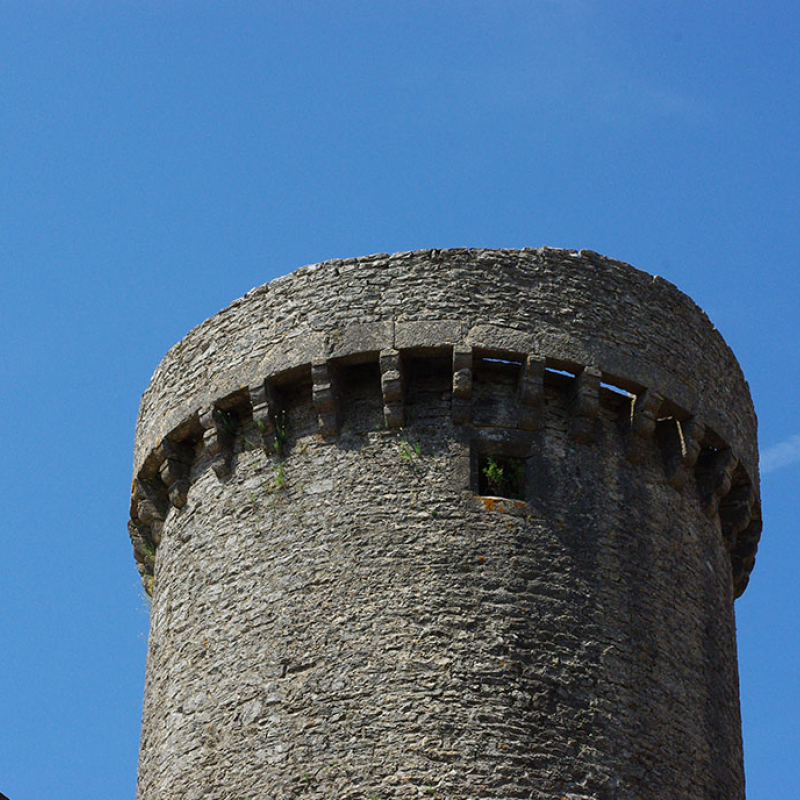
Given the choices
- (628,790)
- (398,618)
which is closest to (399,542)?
(398,618)

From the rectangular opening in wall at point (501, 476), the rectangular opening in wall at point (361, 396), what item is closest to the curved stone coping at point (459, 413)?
the rectangular opening in wall at point (361, 396)

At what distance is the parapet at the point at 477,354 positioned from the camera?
13328 millimetres

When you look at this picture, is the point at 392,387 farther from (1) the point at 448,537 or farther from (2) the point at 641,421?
(2) the point at 641,421

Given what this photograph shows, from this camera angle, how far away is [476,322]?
43.8 feet

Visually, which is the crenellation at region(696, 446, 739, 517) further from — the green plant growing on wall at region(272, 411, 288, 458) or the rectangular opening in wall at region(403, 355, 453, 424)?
the green plant growing on wall at region(272, 411, 288, 458)

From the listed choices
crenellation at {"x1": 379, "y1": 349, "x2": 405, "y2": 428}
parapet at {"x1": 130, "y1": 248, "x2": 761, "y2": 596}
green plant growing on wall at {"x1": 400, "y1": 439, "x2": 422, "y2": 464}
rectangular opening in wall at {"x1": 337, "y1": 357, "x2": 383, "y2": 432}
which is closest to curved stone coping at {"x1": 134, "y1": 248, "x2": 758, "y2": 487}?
parapet at {"x1": 130, "y1": 248, "x2": 761, "y2": 596}

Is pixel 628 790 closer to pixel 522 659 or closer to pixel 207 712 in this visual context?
pixel 522 659

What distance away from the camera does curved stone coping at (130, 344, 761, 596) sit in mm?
13258

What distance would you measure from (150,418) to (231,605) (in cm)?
239

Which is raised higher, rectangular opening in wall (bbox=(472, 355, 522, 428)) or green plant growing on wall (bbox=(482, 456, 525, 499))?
rectangular opening in wall (bbox=(472, 355, 522, 428))

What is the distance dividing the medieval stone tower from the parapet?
0.07 feet

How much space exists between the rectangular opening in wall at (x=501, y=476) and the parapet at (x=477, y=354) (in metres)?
0.28

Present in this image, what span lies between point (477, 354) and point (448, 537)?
1518 mm

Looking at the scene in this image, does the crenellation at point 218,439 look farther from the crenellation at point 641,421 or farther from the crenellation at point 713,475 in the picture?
the crenellation at point 713,475
